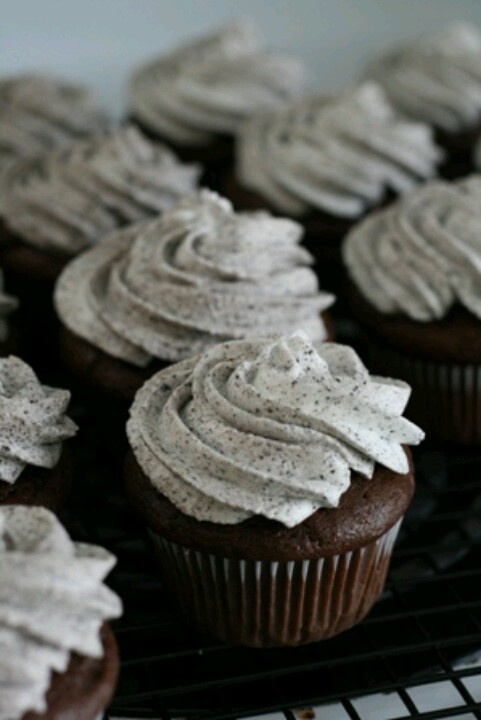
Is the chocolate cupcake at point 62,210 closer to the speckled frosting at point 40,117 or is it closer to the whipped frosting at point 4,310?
the whipped frosting at point 4,310

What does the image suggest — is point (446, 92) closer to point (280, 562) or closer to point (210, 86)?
point (210, 86)

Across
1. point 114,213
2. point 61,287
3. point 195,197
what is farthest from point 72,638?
point 114,213

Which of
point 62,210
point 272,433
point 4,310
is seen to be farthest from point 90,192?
point 272,433

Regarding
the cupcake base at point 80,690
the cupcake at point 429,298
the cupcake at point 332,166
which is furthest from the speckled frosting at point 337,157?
the cupcake base at point 80,690

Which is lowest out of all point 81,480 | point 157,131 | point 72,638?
point 81,480

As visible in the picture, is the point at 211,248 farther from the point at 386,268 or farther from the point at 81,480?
the point at 81,480

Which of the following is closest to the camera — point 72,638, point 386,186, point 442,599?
point 72,638
